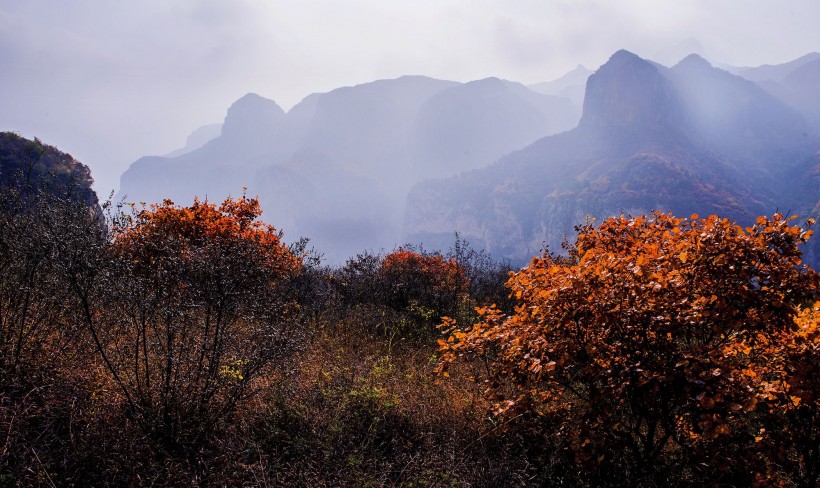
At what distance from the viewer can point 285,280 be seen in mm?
11328

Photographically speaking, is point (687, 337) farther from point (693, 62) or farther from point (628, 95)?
point (693, 62)

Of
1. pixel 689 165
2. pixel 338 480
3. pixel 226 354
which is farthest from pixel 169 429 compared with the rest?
pixel 689 165

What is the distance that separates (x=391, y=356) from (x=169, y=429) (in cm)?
405

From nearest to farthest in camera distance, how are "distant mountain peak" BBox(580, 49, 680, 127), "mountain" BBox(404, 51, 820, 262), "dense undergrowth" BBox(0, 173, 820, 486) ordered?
"dense undergrowth" BBox(0, 173, 820, 486)
"mountain" BBox(404, 51, 820, 262)
"distant mountain peak" BBox(580, 49, 680, 127)

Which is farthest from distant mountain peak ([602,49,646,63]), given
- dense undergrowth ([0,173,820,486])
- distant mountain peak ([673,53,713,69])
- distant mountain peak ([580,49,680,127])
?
dense undergrowth ([0,173,820,486])

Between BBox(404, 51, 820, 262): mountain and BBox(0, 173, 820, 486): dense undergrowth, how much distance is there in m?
101

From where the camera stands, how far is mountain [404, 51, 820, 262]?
353 feet

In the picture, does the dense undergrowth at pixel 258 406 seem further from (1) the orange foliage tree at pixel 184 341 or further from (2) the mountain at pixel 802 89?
(2) the mountain at pixel 802 89

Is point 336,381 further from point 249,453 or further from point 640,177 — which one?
point 640,177

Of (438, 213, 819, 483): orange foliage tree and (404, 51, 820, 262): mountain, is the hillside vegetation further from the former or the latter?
(404, 51, 820, 262): mountain

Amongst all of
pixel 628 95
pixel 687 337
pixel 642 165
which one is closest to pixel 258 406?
pixel 687 337

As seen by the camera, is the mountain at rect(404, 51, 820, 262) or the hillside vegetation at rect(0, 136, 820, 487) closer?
the hillside vegetation at rect(0, 136, 820, 487)

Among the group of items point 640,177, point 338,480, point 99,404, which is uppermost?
point 640,177

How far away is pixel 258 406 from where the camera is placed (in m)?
4.95
